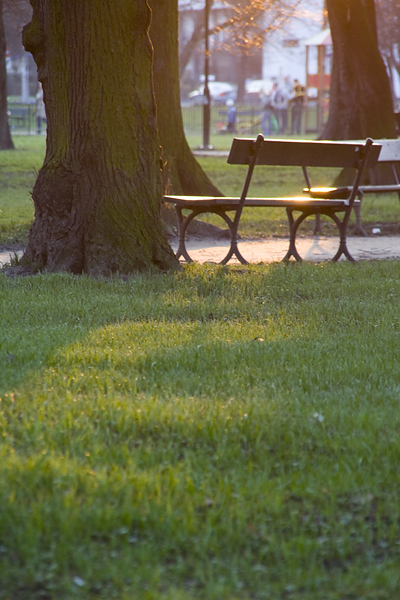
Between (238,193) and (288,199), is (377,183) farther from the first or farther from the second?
(288,199)

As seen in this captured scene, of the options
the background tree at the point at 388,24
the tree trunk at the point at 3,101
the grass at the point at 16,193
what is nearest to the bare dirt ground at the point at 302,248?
the grass at the point at 16,193

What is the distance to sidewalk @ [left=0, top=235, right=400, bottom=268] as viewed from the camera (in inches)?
345

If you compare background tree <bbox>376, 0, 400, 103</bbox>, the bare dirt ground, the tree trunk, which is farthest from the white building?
the bare dirt ground

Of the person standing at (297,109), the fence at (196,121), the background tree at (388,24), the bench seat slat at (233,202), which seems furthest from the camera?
the fence at (196,121)

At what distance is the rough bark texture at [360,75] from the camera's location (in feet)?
48.3

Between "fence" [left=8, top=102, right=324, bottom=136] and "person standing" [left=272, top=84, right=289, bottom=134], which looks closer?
"person standing" [left=272, top=84, right=289, bottom=134]

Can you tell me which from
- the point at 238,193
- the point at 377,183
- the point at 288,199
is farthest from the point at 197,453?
the point at 238,193

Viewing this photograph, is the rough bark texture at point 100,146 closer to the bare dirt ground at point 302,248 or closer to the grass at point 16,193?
the grass at point 16,193

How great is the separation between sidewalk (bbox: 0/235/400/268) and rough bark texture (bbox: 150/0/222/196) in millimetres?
926

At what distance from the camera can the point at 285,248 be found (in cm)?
956

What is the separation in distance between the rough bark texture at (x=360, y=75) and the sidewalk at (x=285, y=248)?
4.62 metres

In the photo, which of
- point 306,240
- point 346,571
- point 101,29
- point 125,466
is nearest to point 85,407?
point 125,466

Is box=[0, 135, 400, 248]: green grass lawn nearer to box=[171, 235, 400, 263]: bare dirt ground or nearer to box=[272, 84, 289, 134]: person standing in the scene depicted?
box=[171, 235, 400, 263]: bare dirt ground

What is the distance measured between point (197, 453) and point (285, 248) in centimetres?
645
